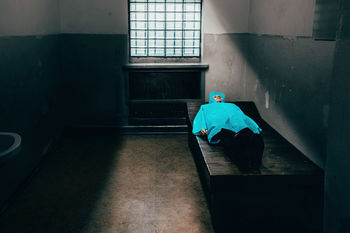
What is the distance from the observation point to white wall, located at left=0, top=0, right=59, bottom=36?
313 cm

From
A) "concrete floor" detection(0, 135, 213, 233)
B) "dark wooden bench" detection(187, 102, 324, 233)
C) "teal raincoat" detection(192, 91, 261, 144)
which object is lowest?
"concrete floor" detection(0, 135, 213, 233)

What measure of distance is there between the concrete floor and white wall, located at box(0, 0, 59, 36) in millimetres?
1636

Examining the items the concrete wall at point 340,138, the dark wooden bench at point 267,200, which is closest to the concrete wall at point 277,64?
the dark wooden bench at point 267,200

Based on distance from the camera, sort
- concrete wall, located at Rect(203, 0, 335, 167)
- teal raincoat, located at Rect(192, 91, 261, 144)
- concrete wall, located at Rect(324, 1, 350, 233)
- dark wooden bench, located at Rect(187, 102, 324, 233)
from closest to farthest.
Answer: concrete wall, located at Rect(324, 1, 350, 233) < dark wooden bench, located at Rect(187, 102, 324, 233) < concrete wall, located at Rect(203, 0, 335, 167) < teal raincoat, located at Rect(192, 91, 261, 144)

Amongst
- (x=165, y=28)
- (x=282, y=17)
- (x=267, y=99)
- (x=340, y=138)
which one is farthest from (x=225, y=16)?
(x=340, y=138)

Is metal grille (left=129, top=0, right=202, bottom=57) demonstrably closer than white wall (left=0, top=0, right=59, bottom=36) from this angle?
No

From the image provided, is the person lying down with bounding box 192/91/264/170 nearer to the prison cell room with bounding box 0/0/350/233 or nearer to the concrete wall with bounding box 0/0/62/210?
the prison cell room with bounding box 0/0/350/233

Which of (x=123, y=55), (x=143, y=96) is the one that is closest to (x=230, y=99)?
(x=143, y=96)

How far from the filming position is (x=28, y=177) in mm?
3742

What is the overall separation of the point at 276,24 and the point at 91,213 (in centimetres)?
300

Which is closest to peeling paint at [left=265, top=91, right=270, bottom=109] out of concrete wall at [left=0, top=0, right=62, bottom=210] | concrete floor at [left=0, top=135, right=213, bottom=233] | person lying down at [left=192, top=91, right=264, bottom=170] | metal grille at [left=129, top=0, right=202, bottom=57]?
person lying down at [left=192, top=91, right=264, bottom=170]

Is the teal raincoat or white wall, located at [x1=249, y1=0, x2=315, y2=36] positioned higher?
white wall, located at [x1=249, y1=0, x2=315, y2=36]

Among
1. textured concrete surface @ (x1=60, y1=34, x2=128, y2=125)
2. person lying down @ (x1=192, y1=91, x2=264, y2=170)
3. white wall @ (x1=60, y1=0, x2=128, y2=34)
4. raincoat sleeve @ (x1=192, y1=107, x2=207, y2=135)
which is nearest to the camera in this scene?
person lying down @ (x1=192, y1=91, x2=264, y2=170)

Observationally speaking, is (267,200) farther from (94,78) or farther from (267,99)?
(94,78)
